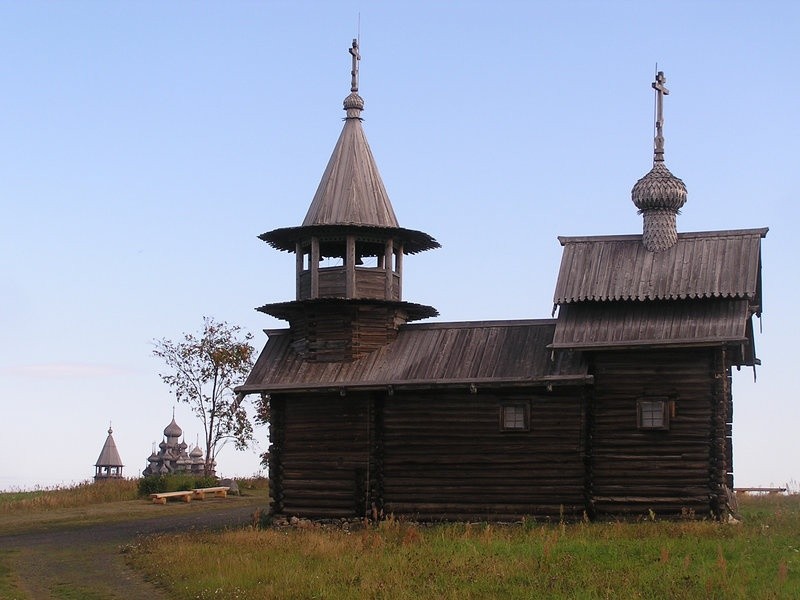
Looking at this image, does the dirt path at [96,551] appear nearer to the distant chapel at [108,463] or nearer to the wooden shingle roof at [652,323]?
the wooden shingle roof at [652,323]

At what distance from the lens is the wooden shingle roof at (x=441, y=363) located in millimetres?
27656

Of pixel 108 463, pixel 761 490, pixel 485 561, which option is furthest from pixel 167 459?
pixel 485 561

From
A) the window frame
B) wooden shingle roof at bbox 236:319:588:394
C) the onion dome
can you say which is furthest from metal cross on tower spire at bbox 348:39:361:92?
the onion dome

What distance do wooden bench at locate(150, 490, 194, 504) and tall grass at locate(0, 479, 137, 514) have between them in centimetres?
209

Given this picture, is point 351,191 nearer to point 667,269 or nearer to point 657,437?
point 667,269

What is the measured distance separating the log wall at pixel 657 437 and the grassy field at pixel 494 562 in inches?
37.9

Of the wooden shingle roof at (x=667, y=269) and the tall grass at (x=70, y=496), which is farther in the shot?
the tall grass at (x=70, y=496)

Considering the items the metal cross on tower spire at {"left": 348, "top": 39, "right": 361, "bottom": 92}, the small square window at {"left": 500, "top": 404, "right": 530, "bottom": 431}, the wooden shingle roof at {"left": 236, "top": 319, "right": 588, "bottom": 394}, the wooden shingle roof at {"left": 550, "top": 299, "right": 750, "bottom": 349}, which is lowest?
the small square window at {"left": 500, "top": 404, "right": 530, "bottom": 431}

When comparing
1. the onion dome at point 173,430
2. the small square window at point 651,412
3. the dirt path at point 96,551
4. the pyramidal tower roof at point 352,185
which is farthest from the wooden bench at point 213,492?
the onion dome at point 173,430

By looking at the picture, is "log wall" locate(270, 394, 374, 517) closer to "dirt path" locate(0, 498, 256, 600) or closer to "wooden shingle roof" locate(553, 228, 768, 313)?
"dirt path" locate(0, 498, 256, 600)

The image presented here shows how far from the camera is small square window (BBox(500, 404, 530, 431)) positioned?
27.7m

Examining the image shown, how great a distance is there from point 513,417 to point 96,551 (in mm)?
10387

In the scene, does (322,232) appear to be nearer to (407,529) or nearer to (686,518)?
(407,529)

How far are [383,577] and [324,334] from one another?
13.1m
